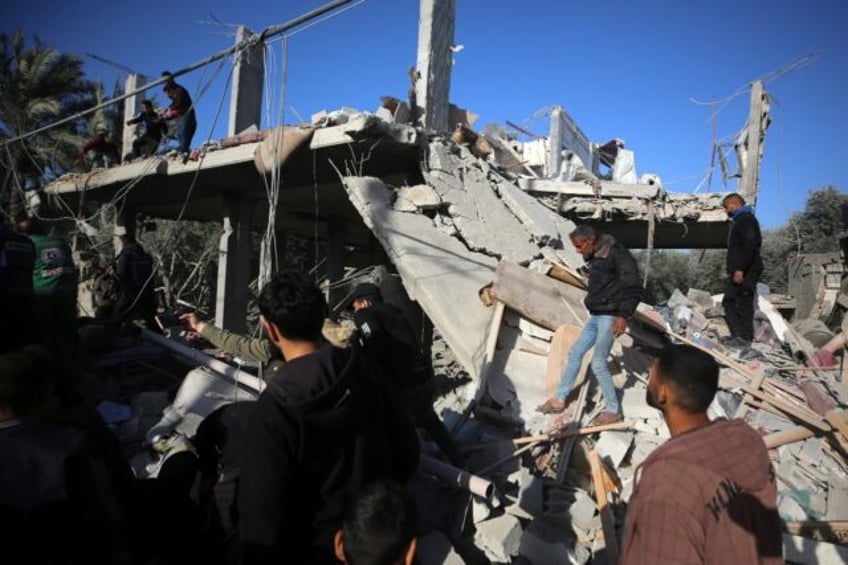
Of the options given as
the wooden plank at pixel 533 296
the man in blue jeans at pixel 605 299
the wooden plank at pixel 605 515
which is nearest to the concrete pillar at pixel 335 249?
the wooden plank at pixel 533 296

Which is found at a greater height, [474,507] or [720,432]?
[720,432]

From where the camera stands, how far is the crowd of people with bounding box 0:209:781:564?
1.41m

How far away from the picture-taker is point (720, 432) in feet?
5.00

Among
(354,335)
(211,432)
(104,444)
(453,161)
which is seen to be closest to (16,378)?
(104,444)

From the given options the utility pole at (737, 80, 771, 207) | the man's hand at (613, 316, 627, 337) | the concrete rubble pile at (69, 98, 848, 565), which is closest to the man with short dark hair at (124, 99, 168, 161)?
the concrete rubble pile at (69, 98, 848, 565)

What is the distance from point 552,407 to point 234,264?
7184 millimetres

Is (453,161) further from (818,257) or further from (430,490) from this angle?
(818,257)

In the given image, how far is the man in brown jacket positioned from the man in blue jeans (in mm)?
2700

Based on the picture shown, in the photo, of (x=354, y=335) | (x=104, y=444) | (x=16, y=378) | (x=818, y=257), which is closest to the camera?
(x=16, y=378)

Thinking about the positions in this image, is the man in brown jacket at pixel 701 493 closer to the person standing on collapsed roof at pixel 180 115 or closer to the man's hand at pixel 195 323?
the man's hand at pixel 195 323

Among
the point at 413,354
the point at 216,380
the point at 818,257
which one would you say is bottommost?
the point at 216,380

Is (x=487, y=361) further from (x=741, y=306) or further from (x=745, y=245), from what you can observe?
(x=741, y=306)

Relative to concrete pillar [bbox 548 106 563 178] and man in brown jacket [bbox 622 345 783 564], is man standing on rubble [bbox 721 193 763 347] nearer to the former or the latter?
man in brown jacket [bbox 622 345 783 564]

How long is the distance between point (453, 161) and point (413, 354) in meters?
3.77
